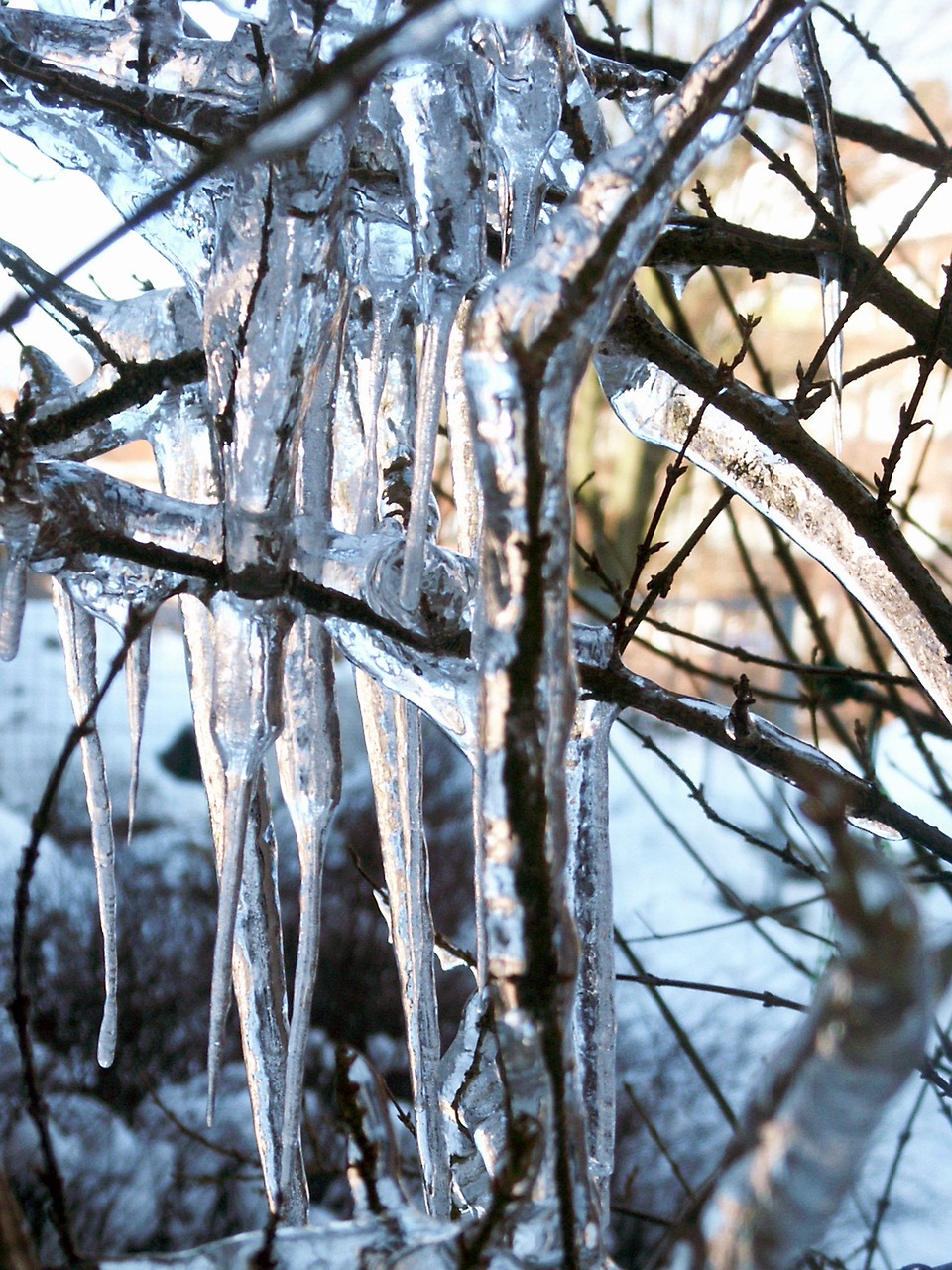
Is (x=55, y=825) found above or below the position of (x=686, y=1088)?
above

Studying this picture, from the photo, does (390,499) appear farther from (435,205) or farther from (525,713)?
(525,713)

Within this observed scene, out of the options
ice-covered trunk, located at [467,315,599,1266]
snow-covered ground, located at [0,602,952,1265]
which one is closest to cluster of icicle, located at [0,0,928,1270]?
ice-covered trunk, located at [467,315,599,1266]

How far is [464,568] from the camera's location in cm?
49

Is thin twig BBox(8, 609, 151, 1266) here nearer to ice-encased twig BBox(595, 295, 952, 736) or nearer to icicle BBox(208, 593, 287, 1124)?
icicle BBox(208, 593, 287, 1124)

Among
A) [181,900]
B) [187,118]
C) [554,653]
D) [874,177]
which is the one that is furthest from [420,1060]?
[874,177]

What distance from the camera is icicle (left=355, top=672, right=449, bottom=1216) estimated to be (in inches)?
22.4

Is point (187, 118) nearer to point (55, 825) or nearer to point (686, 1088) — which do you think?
point (55, 825)

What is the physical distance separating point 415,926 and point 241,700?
0.18 metres

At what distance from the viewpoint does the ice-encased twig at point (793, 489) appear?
0.60 meters

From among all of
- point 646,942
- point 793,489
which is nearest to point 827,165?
point 793,489

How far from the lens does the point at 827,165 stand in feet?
2.18

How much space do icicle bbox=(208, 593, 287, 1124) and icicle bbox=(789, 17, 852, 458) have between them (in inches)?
14.1

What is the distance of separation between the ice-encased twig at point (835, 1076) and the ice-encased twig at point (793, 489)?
457mm

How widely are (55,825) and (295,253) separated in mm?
1971
